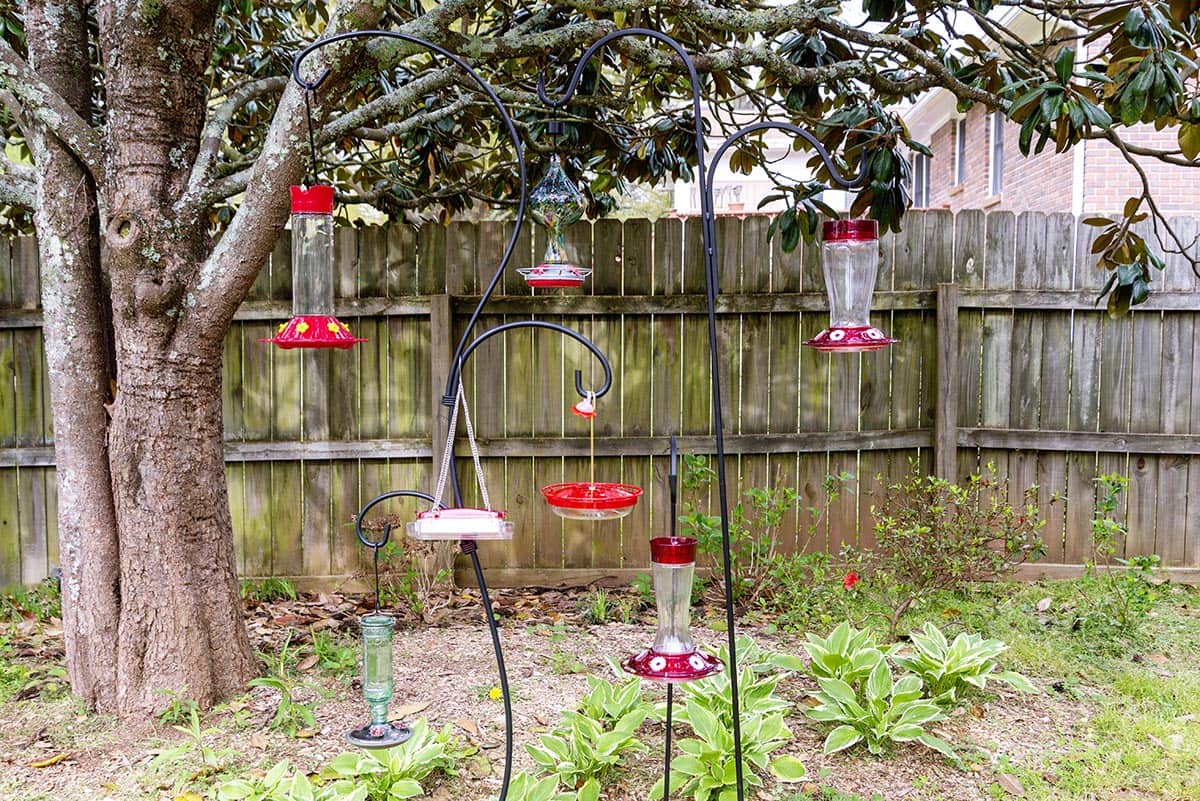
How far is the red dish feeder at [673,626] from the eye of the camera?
196cm

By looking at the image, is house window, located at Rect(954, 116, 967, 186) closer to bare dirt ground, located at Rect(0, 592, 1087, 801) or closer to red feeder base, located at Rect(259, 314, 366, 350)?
bare dirt ground, located at Rect(0, 592, 1087, 801)

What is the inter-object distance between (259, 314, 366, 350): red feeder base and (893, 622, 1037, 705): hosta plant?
2450 mm

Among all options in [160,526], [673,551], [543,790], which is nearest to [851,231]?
[673,551]

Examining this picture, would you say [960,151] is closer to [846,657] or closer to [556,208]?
[846,657]

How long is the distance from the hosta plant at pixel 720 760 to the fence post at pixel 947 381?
8.61 ft

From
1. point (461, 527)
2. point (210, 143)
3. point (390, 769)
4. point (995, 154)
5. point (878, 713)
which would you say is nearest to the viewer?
point (461, 527)

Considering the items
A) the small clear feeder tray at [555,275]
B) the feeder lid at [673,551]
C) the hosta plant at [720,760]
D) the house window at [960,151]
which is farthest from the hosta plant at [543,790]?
the house window at [960,151]

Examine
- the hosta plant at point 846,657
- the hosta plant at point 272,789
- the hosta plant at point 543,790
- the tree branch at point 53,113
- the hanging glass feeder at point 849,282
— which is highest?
the tree branch at point 53,113

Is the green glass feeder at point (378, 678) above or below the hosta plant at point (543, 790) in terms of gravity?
above

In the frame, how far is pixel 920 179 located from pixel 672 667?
52.5 ft

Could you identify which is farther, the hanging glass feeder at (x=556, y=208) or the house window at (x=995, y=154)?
the house window at (x=995, y=154)

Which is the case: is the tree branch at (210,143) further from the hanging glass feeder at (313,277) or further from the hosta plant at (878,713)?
the hosta plant at (878,713)

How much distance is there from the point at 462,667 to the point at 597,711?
35.5 inches

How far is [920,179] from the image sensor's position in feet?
53.2
